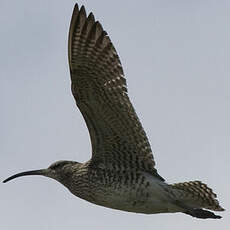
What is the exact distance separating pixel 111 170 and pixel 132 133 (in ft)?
2.57

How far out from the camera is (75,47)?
20.0m

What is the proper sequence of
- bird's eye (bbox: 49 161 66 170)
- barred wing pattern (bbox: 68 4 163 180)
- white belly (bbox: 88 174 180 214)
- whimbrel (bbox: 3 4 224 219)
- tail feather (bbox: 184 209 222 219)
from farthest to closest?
bird's eye (bbox: 49 161 66 170) < tail feather (bbox: 184 209 222 219) < barred wing pattern (bbox: 68 4 163 180) < whimbrel (bbox: 3 4 224 219) < white belly (bbox: 88 174 180 214)

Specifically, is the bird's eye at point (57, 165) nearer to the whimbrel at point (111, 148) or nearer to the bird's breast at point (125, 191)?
the whimbrel at point (111, 148)

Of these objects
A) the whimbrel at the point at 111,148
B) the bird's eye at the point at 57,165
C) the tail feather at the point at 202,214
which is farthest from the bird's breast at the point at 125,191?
the bird's eye at the point at 57,165

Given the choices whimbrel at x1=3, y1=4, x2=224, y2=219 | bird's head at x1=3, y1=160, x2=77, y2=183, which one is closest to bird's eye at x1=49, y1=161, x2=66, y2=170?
bird's head at x1=3, y1=160, x2=77, y2=183

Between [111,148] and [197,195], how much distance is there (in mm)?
1784

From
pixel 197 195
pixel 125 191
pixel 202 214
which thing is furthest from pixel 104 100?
pixel 202 214

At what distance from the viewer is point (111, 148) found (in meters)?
Answer: 19.7

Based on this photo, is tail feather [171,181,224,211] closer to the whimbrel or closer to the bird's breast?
the whimbrel

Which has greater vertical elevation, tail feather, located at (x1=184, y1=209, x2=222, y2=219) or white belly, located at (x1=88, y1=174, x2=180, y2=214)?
white belly, located at (x1=88, y1=174, x2=180, y2=214)

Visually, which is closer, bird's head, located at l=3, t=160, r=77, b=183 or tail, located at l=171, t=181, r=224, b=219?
tail, located at l=171, t=181, r=224, b=219

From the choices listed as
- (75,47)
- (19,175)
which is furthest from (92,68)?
(19,175)

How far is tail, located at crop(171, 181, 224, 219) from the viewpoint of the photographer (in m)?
19.7

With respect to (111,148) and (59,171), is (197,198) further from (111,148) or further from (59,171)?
(59,171)
